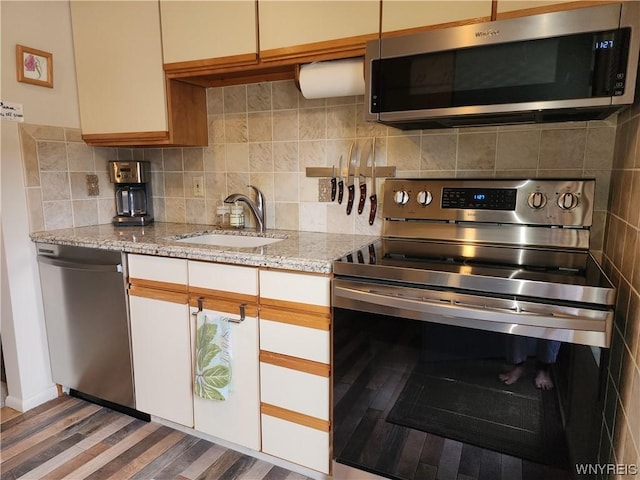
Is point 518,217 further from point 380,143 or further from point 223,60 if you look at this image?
point 223,60

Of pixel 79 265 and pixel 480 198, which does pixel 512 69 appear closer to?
pixel 480 198

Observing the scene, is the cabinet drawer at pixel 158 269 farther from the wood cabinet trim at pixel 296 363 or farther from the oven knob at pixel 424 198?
the oven knob at pixel 424 198

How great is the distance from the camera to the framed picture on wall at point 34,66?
187 cm

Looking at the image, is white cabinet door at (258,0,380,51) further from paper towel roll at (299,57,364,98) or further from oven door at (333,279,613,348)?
oven door at (333,279,613,348)

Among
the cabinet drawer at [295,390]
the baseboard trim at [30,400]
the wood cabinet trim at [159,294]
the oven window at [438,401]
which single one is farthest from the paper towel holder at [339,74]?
the baseboard trim at [30,400]

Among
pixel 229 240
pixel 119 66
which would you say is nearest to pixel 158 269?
pixel 229 240

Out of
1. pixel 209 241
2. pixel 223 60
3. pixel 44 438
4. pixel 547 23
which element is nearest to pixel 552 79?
pixel 547 23

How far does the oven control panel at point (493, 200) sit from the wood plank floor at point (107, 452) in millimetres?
1176

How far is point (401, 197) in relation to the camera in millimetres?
1734

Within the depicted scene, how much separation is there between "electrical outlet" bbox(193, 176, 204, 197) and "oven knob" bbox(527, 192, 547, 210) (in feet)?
5.44

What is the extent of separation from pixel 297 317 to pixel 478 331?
1.97 ft

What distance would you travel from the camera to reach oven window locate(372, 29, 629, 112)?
1104mm

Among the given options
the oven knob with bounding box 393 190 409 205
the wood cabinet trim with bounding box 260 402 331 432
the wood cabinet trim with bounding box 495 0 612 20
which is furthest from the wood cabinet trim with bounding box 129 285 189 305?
the wood cabinet trim with bounding box 495 0 612 20

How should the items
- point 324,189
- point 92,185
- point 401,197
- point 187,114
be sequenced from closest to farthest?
point 401,197
point 324,189
point 187,114
point 92,185
